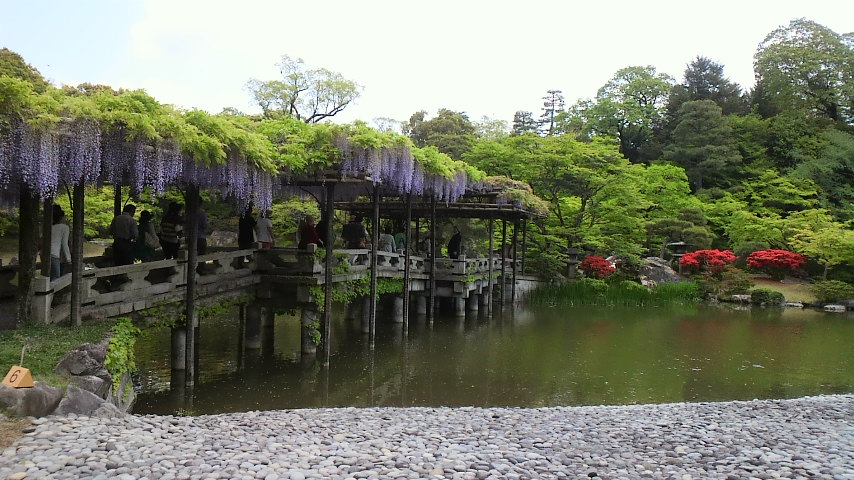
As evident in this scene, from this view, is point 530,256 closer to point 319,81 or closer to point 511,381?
point 319,81

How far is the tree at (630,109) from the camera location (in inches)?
1439

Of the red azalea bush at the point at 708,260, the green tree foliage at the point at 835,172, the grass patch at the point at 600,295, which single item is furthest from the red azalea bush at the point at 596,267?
the green tree foliage at the point at 835,172

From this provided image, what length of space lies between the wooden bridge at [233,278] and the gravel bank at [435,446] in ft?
7.53

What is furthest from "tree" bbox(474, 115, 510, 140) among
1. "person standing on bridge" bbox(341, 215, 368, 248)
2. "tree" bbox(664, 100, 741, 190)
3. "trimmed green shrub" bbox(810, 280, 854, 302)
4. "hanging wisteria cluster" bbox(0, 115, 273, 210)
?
"hanging wisteria cluster" bbox(0, 115, 273, 210)

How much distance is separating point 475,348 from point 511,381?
2.91m

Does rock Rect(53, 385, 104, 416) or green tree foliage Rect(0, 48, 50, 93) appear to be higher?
green tree foliage Rect(0, 48, 50, 93)

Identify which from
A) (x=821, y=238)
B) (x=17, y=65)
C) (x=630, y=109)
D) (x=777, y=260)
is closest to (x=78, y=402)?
(x=17, y=65)

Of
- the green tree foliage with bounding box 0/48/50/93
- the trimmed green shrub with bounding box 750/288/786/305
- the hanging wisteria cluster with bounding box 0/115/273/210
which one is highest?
the green tree foliage with bounding box 0/48/50/93

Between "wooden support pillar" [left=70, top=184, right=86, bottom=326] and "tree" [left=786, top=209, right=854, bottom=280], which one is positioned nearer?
"wooden support pillar" [left=70, top=184, right=86, bottom=326]

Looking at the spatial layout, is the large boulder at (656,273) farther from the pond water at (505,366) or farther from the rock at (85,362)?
the rock at (85,362)

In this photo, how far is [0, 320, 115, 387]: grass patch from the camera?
524 cm

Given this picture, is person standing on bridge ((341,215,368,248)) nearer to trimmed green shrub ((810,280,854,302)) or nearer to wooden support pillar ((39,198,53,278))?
wooden support pillar ((39,198,53,278))

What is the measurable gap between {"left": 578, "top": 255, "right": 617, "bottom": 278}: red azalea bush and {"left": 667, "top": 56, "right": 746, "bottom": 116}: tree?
17.6 meters

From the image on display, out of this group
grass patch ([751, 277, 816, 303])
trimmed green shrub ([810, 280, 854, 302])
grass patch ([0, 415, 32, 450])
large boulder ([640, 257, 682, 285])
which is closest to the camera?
grass patch ([0, 415, 32, 450])
